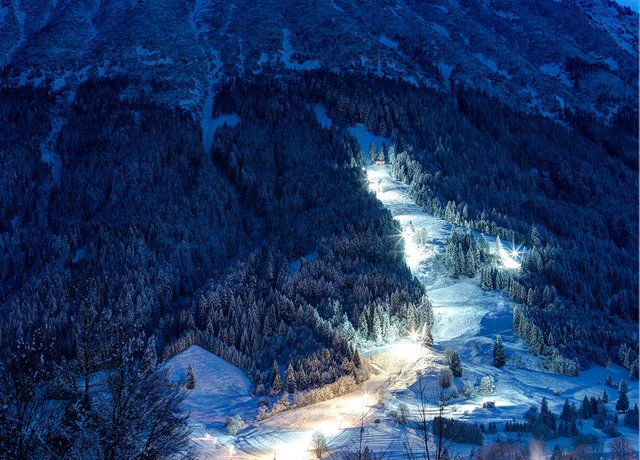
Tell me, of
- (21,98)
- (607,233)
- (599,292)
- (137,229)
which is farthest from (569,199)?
(21,98)

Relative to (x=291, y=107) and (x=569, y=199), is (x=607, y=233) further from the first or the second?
(x=291, y=107)

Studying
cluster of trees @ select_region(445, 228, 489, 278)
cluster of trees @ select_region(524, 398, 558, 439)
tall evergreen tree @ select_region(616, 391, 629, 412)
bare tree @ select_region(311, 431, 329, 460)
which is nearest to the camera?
cluster of trees @ select_region(524, 398, 558, 439)

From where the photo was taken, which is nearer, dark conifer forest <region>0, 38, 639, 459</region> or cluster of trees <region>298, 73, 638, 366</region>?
dark conifer forest <region>0, 38, 639, 459</region>

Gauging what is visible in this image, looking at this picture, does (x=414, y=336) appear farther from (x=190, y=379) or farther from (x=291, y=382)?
(x=190, y=379)

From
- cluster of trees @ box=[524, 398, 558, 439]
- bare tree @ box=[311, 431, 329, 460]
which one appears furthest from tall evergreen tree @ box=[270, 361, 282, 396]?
cluster of trees @ box=[524, 398, 558, 439]

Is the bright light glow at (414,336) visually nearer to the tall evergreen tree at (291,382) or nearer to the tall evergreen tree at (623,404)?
the tall evergreen tree at (291,382)

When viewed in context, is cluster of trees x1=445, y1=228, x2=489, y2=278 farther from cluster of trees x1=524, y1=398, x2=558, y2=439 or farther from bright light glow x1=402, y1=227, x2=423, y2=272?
cluster of trees x1=524, y1=398, x2=558, y2=439

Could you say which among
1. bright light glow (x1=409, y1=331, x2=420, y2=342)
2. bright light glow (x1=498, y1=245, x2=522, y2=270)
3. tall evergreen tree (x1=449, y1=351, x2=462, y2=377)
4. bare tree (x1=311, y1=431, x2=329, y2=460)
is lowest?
bare tree (x1=311, y1=431, x2=329, y2=460)
